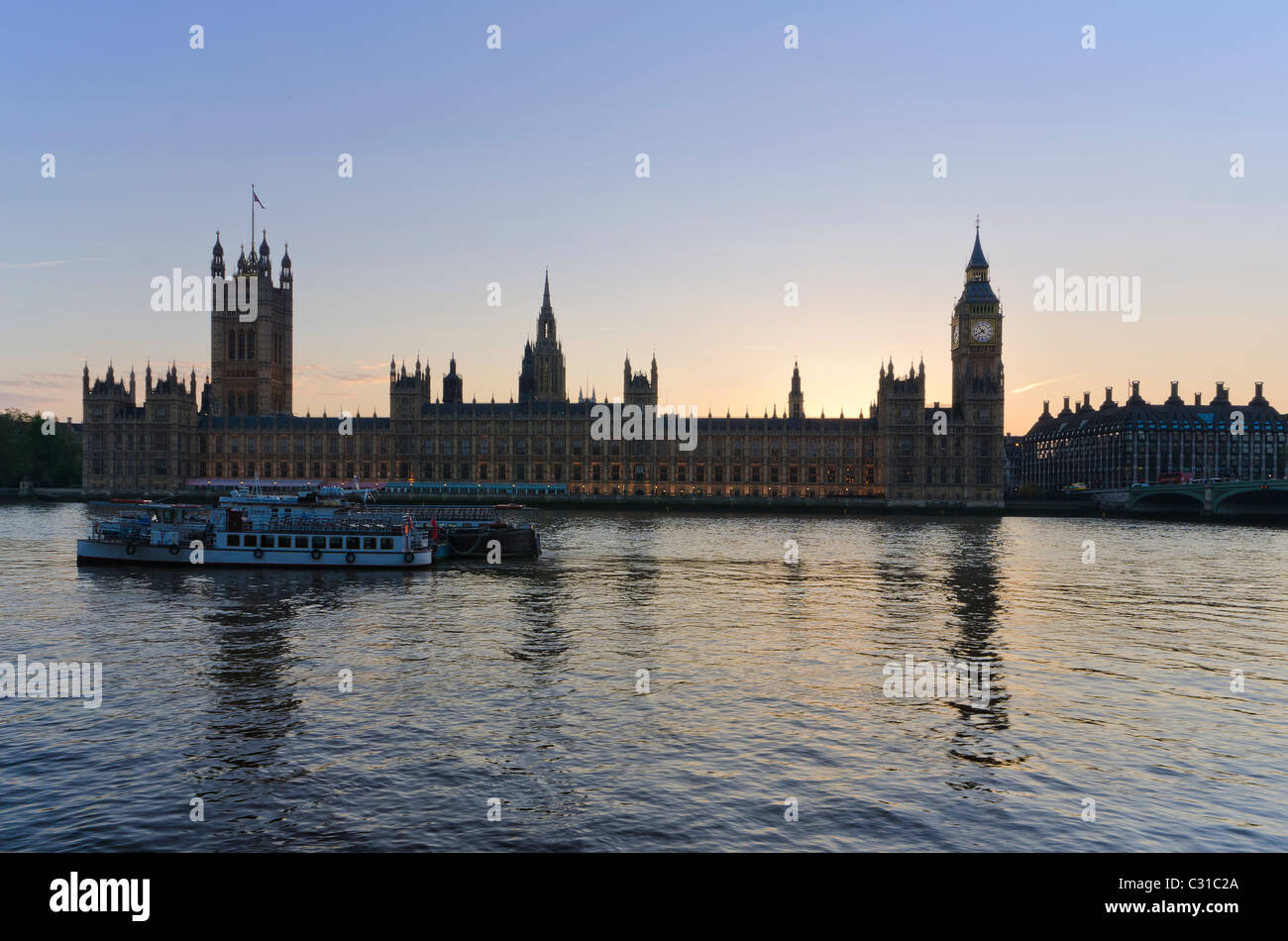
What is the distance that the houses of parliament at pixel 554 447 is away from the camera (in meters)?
164

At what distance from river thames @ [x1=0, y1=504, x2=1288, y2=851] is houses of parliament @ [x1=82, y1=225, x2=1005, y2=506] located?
116660 millimetres

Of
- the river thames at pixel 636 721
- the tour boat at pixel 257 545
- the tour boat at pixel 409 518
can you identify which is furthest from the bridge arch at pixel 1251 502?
the tour boat at pixel 257 545

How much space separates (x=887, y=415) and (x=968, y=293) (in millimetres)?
41301

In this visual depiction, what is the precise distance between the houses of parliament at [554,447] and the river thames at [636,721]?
117 m

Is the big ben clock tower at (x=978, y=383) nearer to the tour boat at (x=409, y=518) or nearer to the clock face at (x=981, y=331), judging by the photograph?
the clock face at (x=981, y=331)

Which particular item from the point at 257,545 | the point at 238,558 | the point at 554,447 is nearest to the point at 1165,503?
the point at 554,447

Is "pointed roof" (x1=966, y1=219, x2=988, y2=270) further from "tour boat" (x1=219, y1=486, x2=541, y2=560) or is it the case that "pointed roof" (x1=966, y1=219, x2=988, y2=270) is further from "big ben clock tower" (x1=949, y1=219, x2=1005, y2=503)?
"tour boat" (x1=219, y1=486, x2=541, y2=560)

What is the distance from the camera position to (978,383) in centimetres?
17038

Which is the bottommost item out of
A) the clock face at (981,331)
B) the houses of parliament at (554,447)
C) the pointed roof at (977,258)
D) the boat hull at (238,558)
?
the boat hull at (238,558)

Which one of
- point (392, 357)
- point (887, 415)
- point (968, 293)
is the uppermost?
point (968, 293)

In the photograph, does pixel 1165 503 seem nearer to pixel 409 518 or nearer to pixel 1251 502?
pixel 1251 502

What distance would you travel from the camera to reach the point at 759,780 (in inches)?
736

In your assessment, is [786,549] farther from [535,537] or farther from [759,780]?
[759,780]
